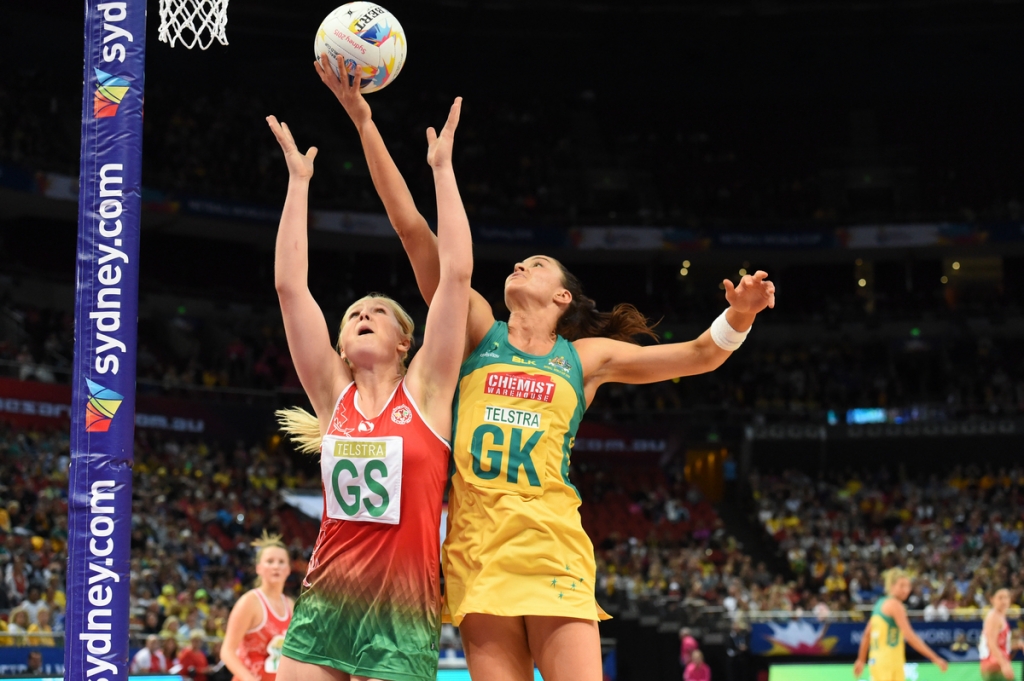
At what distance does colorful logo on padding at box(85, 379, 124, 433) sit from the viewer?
4.62 m

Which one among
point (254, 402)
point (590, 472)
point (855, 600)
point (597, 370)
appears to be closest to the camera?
point (597, 370)

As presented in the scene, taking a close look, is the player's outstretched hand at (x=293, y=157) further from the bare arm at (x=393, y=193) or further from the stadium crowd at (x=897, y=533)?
the stadium crowd at (x=897, y=533)

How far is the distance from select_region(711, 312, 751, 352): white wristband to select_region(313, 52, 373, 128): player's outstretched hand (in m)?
1.74

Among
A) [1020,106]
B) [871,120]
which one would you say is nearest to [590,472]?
[871,120]

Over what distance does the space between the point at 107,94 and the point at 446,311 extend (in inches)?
65.6

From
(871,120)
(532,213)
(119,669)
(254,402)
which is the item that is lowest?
(119,669)

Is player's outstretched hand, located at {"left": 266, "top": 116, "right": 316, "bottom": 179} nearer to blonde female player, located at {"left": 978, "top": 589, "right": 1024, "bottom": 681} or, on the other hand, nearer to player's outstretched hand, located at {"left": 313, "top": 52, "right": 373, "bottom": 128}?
player's outstretched hand, located at {"left": 313, "top": 52, "right": 373, "bottom": 128}

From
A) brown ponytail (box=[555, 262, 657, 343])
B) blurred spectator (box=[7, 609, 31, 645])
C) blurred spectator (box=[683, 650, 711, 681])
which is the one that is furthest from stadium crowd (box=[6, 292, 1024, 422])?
brown ponytail (box=[555, 262, 657, 343])

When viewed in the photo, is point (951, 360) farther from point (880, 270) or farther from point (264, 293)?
point (264, 293)

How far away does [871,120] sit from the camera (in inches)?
1409

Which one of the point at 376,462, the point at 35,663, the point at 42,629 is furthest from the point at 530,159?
the point at 376,462

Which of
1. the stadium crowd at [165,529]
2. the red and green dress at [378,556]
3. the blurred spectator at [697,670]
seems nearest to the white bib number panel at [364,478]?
the red and green dress at [378,556]

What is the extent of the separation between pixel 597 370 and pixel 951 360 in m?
30.1

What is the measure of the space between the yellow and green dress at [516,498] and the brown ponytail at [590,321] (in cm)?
40
